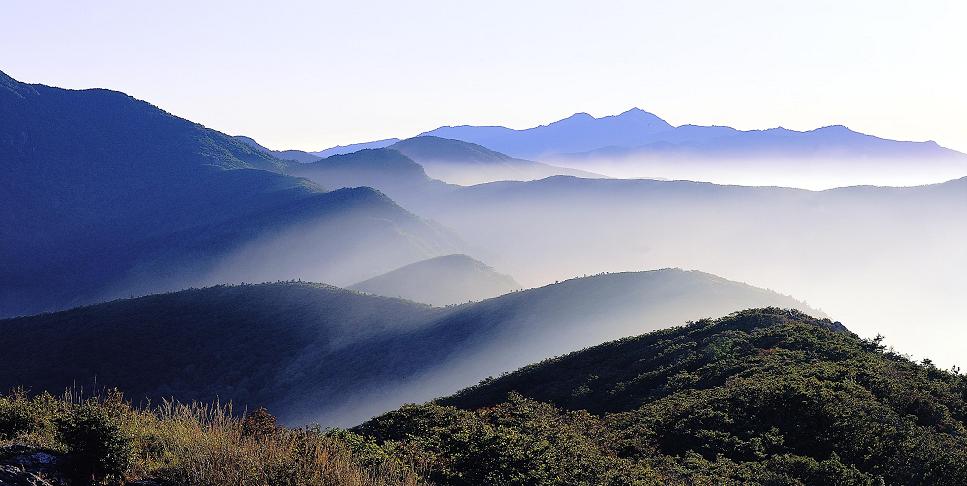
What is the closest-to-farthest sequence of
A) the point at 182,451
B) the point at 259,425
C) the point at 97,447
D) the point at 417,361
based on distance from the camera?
the point at 97,447 < the point at 182,451 < the point at 259,425 < the point at 417,361

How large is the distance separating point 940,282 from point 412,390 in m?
184

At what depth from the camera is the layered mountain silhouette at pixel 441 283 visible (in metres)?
114

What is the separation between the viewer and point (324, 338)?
231ft

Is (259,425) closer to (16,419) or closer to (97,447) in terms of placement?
(97,447)

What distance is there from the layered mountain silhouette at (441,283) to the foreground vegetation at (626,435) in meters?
89.0

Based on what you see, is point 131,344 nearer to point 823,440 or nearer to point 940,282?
point 823,440

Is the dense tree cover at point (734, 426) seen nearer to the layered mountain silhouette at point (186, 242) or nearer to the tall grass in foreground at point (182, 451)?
the tall grass in foreground at point (182, 451)

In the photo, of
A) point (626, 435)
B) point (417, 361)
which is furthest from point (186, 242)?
point (626, 435)

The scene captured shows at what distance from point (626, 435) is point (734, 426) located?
2.41 metres

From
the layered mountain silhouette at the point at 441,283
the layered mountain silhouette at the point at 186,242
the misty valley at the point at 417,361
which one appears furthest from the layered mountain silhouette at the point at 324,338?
the layered mountain silhouette at the point at 186,242

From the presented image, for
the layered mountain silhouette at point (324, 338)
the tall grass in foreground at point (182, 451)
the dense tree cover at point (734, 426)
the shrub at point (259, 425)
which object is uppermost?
the tall grass in foreground at point (182, 451)

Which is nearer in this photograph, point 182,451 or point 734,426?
point 182,451

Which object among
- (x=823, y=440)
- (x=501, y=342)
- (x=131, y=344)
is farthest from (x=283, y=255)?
(x=823, y=440)

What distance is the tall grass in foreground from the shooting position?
8367 mm
